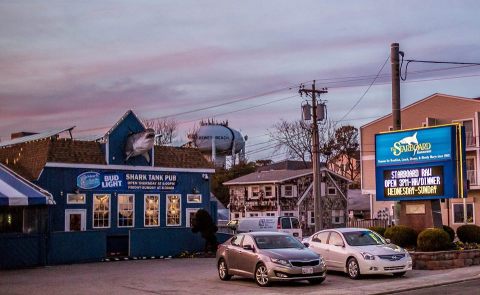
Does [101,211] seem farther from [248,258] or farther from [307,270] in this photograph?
[307,270]

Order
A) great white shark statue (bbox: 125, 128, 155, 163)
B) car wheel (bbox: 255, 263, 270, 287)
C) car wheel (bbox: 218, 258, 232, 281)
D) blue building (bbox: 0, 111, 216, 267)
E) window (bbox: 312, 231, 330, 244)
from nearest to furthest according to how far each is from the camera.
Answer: car wheel (bbox: 255, 263, 270, 287) < car wheel (bbox: 218, 258, 232, 281) < window (bbox: 312, 231, 330, 244) < blue building (bbox: 0, 111, 216, 267) < great white shark statue (bbox: 125, 128, 155, 163)

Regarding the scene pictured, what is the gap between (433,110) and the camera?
198ft

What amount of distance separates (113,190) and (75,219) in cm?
240

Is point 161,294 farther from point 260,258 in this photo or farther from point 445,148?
point 445,148

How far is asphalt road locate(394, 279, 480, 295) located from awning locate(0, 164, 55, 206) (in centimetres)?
1592

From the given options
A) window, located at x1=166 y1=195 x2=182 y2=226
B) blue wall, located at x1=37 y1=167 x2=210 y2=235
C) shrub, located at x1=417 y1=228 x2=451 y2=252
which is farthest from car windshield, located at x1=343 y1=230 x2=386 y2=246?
window, located at x1=166 y1=195 x2=182 y2=226

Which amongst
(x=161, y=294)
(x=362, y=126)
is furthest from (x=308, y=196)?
(x=161, y=294)

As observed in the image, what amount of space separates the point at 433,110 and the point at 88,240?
38.6 m

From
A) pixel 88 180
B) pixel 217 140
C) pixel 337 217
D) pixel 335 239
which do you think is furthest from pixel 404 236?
pixel 217 140

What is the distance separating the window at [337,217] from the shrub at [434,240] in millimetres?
42566

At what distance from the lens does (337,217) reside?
68.6 meters

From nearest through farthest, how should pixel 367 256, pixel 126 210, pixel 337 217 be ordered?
pixel 367 256, pixel 126 210, pixel 337 217

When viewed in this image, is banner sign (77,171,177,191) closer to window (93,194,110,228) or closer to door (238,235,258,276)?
window (93,194,110,228)

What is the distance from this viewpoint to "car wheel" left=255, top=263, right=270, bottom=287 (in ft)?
63.8
